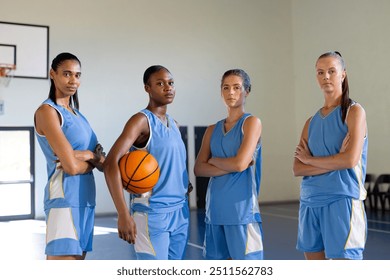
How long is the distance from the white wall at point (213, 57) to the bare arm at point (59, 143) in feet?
23.8

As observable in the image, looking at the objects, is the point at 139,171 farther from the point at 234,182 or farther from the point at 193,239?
the point at 193,239

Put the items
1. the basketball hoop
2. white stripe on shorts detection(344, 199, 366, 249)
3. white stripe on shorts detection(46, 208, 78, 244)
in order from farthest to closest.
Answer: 1. the basketball hoop
2. white stripe on shorts detection(344, 199, 366, 249)
3. white stripe on shorts detection(46, 208, 78, 244)

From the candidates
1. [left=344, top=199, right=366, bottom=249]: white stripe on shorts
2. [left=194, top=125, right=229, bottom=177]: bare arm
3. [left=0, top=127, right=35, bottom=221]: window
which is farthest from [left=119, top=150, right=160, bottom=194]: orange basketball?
[left=0, top=127, right=35, bottom=221]: window

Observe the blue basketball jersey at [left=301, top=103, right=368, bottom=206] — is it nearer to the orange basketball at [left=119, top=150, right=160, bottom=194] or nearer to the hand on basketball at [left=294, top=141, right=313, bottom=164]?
the hand on basketball at [left=294, top=141, right=313, bottom=164]

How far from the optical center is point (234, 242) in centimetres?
250

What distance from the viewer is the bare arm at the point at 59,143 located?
7.52ft

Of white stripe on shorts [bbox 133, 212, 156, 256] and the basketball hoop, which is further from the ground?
the basketball hoop

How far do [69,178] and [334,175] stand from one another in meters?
1.38

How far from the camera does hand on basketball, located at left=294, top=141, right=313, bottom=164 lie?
2577 millimetres

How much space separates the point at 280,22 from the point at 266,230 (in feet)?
21.1

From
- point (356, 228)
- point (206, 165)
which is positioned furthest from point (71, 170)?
point (356, 228)

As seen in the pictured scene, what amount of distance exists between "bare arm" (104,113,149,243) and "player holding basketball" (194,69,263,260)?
509 mm

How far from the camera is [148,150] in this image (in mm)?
2373
